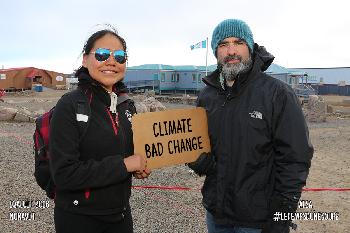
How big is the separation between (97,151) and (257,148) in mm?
1435

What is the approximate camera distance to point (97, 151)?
3.10 metres

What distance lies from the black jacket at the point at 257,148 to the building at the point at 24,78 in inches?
2585

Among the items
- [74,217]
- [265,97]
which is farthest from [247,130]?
[74,217]

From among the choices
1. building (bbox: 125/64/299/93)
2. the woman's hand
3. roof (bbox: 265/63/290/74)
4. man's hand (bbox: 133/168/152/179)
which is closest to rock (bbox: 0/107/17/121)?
man's hand (bbox: 133/168/152/179)

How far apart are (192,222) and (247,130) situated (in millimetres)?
4340

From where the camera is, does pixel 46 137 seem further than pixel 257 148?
No

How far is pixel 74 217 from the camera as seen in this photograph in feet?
10.2

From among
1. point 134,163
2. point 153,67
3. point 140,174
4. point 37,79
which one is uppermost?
point 153,67

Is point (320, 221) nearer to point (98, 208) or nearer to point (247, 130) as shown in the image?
point (247, 130)

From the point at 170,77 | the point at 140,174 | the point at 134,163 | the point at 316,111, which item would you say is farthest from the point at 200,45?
the point at 134,163

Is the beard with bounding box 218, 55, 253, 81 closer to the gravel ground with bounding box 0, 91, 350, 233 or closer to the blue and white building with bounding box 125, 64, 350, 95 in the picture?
the gravel ground with bounding box 0, 91, 350, 233

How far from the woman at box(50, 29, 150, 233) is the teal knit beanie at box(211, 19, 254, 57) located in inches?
38.7

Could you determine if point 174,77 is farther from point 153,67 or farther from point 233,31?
point 233,31

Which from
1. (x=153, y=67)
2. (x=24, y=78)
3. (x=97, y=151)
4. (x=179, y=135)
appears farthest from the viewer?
(x=24, y=78)
